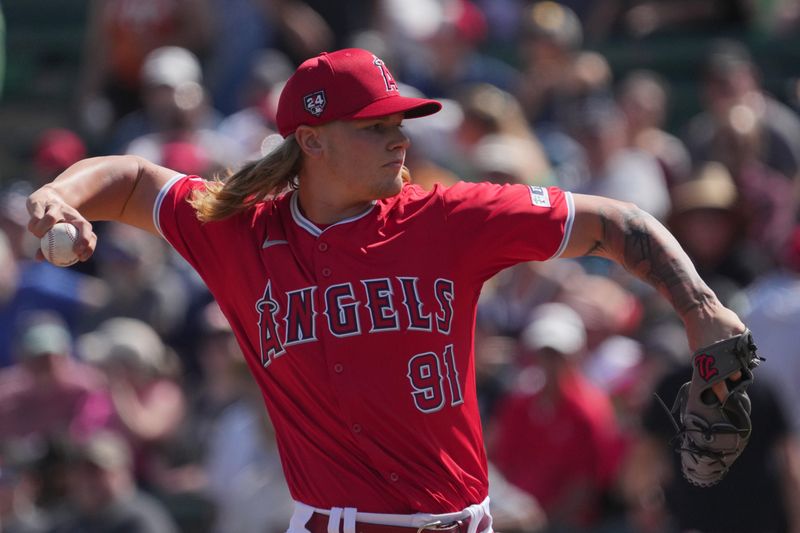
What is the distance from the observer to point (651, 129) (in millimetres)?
10492

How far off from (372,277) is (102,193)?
83cm

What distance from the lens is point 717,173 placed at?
8617 millimetres

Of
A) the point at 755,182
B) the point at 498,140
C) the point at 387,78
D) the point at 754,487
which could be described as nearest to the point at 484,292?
the point at 498,140

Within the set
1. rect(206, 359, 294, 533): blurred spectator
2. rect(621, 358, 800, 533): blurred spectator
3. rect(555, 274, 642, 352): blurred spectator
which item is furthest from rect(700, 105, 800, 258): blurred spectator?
rect(206, 359, 294, 533): blurred spectator

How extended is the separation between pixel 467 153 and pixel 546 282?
1.51 m

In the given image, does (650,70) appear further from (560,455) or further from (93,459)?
(93,459)

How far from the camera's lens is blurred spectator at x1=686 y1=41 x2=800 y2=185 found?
949 cm

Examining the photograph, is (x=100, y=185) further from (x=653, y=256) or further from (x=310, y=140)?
(x=653, y=256)

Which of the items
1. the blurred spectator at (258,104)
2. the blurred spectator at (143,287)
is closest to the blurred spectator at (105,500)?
the blurred spectator at (143,287)

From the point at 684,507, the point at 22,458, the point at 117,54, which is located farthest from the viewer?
the point at 117,54

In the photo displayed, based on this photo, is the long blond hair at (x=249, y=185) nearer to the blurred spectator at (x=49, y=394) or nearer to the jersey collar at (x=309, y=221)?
the jersey collar at (x=309, y=221)

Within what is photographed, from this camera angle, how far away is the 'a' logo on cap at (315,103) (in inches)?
169

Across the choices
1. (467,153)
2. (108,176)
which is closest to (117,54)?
(467,153)

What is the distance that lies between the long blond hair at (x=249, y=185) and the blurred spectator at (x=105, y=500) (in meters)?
3.63
